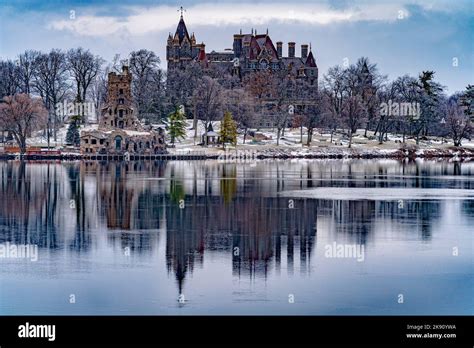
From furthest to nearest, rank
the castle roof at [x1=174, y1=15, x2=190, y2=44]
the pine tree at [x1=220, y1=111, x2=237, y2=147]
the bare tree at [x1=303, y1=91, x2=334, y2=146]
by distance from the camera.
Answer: the castle roof at [x1=174, y1=15, x2=190, y2=44] < the bare tree at [x1=303, y1=91, x2=334, y2=146] < the pine tree at [x1=220, y1=111, x2=237, y2=147]

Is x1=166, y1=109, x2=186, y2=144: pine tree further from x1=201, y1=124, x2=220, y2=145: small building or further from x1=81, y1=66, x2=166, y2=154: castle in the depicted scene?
x1=201, y1=124, x2=220, y2=145: small building

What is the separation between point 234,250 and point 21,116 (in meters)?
74.1

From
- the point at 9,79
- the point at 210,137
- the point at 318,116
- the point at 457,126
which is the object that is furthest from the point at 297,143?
the point at 9,79

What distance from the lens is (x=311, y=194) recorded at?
4831 centimetres

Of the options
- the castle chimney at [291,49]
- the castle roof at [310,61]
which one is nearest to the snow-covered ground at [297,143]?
the castle roof at [310,61]

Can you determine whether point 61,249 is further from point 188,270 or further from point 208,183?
point 208,183

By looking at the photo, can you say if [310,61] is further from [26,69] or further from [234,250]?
[234,250]

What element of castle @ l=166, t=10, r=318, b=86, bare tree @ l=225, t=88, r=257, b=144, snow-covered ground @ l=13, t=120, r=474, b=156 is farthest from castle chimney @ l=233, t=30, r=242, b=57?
snow-covered ground @ l=13, t=120, r=474, b=156

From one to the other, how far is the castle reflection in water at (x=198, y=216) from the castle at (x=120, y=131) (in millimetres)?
42171

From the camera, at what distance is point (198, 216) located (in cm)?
3756

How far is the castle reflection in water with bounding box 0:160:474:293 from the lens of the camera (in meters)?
29.4

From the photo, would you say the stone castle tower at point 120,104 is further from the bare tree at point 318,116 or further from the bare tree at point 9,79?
the bare tree at point 318,116

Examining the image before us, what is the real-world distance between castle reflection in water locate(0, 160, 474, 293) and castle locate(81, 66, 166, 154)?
42.2 m
